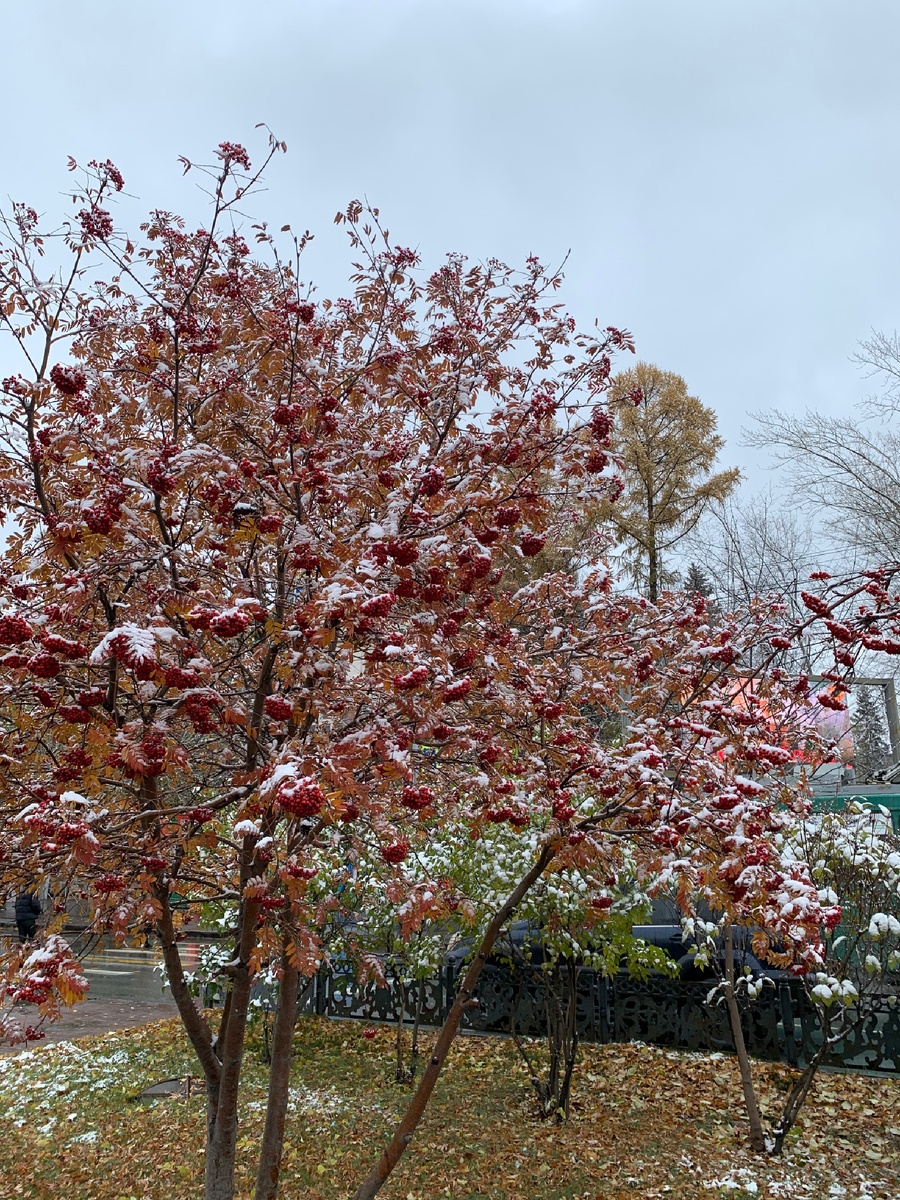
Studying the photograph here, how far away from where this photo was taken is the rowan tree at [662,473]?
21.3 metres

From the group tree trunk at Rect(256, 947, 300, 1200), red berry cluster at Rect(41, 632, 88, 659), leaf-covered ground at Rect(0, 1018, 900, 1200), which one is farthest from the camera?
leaf-covered ground at Rect(0, 1018, 900, 1200)

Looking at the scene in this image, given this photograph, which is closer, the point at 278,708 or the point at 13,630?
the point at 13,630

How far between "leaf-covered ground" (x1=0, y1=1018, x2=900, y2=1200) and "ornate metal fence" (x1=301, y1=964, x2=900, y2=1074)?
19 centimetres

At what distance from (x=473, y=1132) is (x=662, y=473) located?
58.9 feet

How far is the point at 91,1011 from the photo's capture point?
1088cm

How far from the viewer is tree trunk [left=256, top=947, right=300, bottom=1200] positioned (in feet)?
12.9

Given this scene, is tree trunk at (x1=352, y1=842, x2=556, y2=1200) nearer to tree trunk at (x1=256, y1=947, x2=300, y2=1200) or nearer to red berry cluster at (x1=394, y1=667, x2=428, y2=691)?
tree trunk at (x1=256, y1=947, x2=300, y2=1200)

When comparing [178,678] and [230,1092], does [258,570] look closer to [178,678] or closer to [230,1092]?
[178,678]

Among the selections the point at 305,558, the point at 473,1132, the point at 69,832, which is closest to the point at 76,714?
the point at 69,832

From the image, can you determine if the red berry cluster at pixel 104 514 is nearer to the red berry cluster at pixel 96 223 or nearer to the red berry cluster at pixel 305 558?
the red berry cluster at pixel 305 558

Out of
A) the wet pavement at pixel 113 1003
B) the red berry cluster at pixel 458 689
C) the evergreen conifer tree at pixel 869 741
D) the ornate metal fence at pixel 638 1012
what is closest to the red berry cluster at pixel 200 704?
the red berry cluster at pixel 458 689

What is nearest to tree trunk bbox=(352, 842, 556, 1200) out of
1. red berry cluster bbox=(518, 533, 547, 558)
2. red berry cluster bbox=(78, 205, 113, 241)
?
red berry cluster bbox=(518, 533, 547, 558)

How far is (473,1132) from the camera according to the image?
592cm

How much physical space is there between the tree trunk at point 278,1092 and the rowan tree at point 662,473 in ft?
58.6
